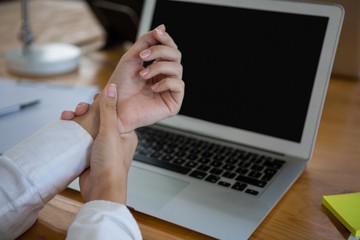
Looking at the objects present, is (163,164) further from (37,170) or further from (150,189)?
(37,170)

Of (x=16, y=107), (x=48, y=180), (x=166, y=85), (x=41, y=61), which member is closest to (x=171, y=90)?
(x=166, y=85)

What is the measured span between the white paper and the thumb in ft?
0.75

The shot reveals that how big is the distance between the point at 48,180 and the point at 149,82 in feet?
0.76

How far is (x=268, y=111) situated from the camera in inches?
32.0

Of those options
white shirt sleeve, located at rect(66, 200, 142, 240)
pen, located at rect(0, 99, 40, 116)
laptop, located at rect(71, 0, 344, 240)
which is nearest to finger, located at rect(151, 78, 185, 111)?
laptop, located at rect(71, 0, 344, 240)

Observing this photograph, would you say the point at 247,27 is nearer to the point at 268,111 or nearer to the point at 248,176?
the point at 268,111

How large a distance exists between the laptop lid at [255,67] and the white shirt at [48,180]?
0.88ft

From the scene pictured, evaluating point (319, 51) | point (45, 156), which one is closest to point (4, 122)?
point (45, 156)

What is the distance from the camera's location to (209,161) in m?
0.77

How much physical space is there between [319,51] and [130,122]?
0.34 m

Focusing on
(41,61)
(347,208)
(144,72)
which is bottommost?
(41,61)

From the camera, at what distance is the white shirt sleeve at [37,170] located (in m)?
0.62

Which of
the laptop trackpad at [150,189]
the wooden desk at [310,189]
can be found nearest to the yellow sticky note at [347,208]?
the wooden desk at [310,189]

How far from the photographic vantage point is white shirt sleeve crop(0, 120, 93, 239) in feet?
2.04
